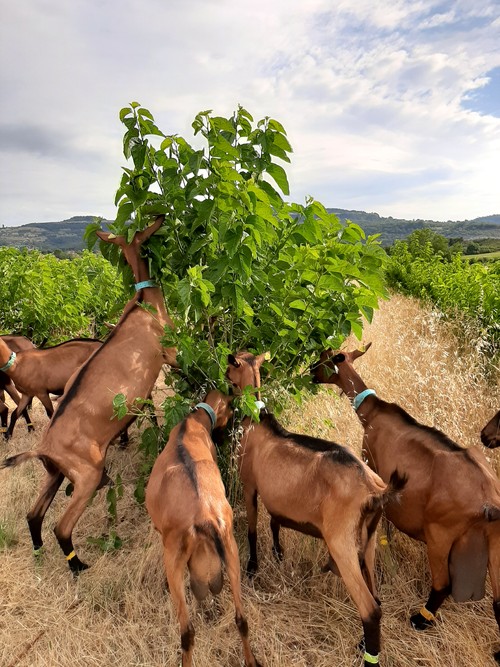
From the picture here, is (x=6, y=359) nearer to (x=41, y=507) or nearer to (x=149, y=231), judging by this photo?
(x=41, y=507)

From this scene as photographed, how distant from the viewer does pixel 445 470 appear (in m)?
2.75

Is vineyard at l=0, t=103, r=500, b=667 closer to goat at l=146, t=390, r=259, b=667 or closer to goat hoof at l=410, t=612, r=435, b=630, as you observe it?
goat hoof at l=410, t=612, r=435, b=630

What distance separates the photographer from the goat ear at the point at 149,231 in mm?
3744

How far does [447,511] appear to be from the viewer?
265 centimetres

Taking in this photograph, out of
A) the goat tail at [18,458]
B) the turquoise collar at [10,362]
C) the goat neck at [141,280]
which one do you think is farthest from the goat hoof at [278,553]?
the turquoise collar at [10,362]

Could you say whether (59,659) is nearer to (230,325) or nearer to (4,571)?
(4,571)

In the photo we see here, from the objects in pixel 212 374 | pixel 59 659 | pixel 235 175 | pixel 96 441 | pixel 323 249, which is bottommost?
pixel 59 659

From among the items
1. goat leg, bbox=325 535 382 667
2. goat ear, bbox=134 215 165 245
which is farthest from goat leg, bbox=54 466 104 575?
goat leg, bbox=325 535 382 667

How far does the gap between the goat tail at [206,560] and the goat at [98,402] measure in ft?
4.67

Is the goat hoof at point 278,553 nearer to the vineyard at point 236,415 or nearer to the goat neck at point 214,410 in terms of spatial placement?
the vineyard at point 236,415

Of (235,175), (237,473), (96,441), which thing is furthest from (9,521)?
(235,175)

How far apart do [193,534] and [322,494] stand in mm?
771

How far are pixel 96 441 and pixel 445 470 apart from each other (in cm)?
258

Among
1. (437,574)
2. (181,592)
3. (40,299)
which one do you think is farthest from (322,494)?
(40,299)
